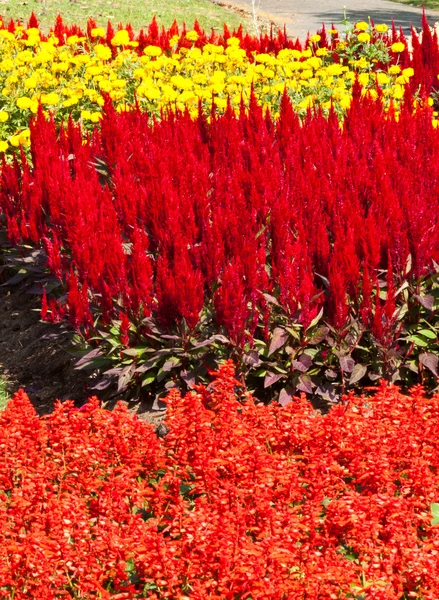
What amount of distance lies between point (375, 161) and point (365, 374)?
1.41 meters

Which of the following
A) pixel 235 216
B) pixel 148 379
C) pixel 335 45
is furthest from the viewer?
pixel 335 45

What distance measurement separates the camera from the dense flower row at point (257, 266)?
15.7ft

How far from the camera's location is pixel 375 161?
590 centimetres

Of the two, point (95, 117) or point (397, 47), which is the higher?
point (397, 47)

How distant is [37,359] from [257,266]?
2.17 meters

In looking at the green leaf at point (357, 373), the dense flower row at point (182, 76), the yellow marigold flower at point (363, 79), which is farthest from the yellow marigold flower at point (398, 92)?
the green leaf at point (357, 373)

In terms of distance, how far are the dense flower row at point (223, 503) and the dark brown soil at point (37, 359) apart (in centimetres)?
125

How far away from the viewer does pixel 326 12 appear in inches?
983

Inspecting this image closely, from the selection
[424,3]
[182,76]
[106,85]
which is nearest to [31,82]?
[106,85]

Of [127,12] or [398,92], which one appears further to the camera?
[127,12]

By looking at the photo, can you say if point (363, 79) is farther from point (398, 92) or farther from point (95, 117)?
point (95, 117)

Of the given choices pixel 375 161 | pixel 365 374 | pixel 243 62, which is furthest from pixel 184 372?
pixel 243 62

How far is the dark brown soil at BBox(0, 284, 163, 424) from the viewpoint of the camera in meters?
5.79

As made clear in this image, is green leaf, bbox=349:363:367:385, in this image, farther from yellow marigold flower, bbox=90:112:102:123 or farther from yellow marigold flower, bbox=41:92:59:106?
yellow marigold flower, bbox=41:92:59:106
